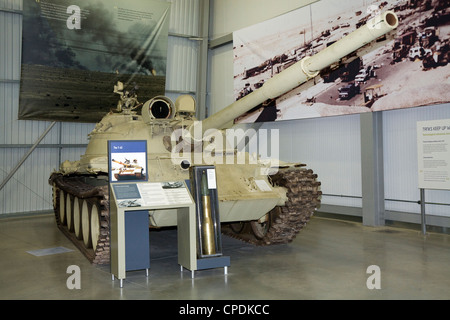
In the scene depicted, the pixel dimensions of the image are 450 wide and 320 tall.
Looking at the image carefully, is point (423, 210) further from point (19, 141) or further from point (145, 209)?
point (19, 141)

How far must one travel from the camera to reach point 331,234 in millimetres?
10375

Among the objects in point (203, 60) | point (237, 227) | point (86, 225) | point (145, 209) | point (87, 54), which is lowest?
point (237, 227)

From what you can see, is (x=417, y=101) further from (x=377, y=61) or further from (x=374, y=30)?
(x=374, y=30)

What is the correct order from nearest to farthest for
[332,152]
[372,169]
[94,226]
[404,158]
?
[94,226] < [404,158] < [372,169] < [332,152]

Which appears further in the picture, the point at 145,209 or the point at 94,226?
the point at 94,226

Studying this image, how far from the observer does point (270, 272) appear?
686 centimetres

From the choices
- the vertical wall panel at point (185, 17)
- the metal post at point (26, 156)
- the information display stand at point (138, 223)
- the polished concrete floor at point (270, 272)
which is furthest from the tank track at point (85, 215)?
the vertical wall panel at point (185, 17)

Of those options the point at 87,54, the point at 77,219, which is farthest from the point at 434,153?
the point at 87,54

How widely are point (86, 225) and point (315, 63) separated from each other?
17.5 ft

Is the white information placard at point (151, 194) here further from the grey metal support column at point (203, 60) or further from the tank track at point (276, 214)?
the grey metal support column at point (203, 60)

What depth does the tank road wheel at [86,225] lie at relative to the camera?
8570 mm

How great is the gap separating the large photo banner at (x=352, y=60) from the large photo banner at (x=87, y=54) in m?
3.11

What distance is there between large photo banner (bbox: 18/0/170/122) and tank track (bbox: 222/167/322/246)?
7.28 m
